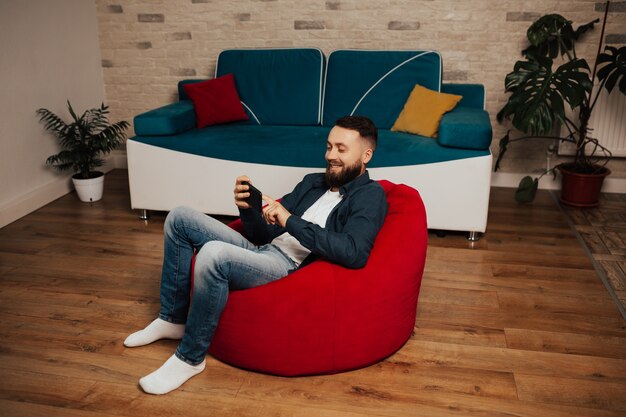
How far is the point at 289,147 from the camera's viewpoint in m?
3.30

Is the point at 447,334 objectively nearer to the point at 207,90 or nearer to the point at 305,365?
the point at 305,365

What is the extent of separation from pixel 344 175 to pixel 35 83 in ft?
8.55

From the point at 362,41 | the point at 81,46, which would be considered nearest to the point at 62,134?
the point at 81,46

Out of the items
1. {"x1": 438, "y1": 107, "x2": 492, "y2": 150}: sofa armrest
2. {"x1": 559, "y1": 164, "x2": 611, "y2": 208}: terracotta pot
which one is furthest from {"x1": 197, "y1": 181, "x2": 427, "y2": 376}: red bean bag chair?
{"x1": 559, "y1": 164, "x2": 611, "y2": 208}: terracotta pot

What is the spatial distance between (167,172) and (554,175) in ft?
8.47

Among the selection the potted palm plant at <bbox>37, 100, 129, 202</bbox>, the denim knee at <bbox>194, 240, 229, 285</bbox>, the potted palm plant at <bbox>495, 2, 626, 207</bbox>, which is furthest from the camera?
the potted palm plant at <bbox>37, 100, 129, 202</bbox>

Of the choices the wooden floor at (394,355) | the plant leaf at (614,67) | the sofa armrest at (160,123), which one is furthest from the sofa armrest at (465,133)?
the sofa armrest at (160,123)

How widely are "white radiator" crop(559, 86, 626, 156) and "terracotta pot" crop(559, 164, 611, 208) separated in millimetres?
287

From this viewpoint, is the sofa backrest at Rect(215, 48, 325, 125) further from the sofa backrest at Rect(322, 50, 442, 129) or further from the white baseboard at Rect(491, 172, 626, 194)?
the white baseboard at Rect(491, 172, 626, 194)

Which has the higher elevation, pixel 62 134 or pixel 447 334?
pixel 62 134

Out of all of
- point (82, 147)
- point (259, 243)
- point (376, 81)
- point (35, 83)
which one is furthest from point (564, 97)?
point (35, 83)

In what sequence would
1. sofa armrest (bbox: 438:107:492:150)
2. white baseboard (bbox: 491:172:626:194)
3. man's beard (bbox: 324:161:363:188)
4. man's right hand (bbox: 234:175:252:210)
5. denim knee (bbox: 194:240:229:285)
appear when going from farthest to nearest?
white baseboard (bbox: 491:172:626:194) < sofa armrest (bbox: 438:107:492:150) < man's beard (bbox: 324:161:363:188) < man's right hand (bbox: 234:175:252:210) < denim knee (bbox: 194:240:229:285)

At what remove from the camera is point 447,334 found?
7.60ft

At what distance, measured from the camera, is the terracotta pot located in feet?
12.1
